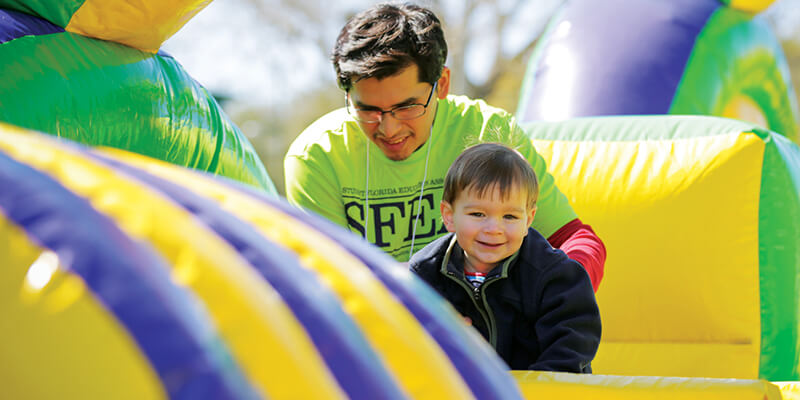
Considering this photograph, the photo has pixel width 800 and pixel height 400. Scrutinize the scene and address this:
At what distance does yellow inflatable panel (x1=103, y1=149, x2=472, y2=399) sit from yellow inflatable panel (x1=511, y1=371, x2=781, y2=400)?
463mm

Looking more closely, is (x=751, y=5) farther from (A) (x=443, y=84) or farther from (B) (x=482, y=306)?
(B) (x=482, y=306)

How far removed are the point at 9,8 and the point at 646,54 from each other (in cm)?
246

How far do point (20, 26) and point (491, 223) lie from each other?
90 cm

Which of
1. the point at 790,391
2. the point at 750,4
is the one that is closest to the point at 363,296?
the point at 790,391

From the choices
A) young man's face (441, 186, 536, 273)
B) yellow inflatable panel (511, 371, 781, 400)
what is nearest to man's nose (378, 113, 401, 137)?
young man's face (441, 186, 536, 273)

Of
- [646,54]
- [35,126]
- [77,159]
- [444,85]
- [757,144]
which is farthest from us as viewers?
[646,54]

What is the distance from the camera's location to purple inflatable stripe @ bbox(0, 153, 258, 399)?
54cm

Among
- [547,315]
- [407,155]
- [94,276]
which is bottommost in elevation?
[547,315]

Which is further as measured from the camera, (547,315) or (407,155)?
(407,155)

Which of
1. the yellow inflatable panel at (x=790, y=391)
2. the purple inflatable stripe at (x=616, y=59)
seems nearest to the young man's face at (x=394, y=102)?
the yellow inflatable panel at (x=790, y=391)

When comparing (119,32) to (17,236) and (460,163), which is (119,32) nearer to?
(460,163)

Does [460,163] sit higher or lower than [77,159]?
lower

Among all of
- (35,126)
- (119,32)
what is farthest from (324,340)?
(119,32)

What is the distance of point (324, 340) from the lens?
63 centimetres
